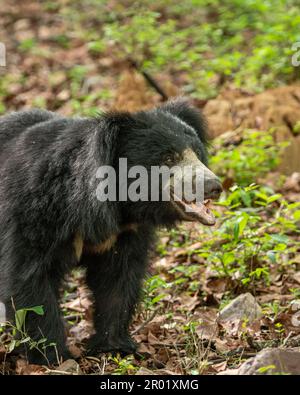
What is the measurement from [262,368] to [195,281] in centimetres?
248

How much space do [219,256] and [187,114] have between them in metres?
1.03

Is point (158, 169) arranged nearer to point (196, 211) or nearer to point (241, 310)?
point (196, 211)

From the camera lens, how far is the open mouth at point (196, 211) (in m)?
3.78

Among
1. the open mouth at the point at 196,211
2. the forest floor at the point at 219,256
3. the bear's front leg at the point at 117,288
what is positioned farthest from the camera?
the bear's front leg at the point at 117,288

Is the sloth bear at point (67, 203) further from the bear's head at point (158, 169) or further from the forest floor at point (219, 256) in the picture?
the forest floor at point (219, 256)

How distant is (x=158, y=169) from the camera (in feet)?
12.8

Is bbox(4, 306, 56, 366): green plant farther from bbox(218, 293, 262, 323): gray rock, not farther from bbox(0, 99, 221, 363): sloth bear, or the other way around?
bbox(218, 293, 262, 323): gray rock

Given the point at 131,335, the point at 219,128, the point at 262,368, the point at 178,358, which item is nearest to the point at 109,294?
the point at 131,335

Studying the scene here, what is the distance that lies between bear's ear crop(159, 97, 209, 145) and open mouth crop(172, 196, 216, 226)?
0.67 meters

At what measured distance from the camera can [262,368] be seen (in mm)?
2775

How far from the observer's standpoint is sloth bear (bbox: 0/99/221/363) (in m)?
3.84

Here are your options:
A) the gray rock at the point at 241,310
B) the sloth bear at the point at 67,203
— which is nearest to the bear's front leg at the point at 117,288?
the sloth bear at the point at 67,203

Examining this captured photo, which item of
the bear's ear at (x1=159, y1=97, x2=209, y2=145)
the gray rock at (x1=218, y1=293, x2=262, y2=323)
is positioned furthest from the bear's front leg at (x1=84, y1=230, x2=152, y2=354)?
the bear's ear at (x1=159, y1=97, x2=209, y2=145)

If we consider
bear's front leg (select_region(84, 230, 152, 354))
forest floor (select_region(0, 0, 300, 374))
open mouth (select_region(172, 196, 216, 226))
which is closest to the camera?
open mouth (select_region(172, 196, 216, 226))
